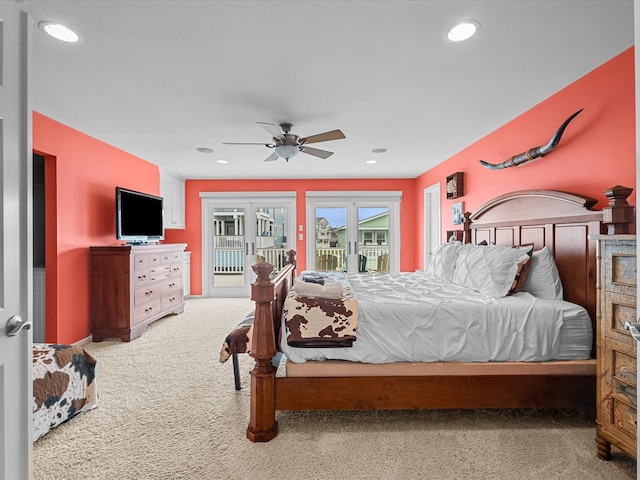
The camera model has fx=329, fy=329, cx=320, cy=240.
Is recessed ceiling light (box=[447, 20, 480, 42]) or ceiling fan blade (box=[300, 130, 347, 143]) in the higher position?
recessed ceiling light (box=[447, 20, 480, 42])

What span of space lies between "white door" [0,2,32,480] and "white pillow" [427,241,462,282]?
3.19 m

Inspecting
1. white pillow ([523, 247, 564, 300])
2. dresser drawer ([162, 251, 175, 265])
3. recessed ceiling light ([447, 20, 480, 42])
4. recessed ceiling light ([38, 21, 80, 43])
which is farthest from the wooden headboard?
dresser drawer ([162, 251, 175, 265])

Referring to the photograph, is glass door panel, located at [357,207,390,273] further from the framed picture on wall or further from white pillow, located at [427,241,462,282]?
white pillow, located at [427,241,462,282]

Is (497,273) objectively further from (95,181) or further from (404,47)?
(95,181)

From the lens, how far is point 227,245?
6609 mm

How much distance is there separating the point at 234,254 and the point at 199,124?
3.57 m

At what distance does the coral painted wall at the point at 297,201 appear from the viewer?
6.44 metres

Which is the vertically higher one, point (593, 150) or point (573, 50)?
point (573, 50)

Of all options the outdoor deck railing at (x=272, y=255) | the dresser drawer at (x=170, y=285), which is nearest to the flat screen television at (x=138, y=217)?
the dresser drawer at (x=170, y=285)

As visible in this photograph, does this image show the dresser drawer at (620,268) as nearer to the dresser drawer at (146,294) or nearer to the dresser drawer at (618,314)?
the dresser drawer at (618,314)

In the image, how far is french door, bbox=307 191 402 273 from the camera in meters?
6.48

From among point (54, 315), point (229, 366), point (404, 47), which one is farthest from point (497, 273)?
point (54, 315)

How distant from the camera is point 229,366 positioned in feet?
9.92

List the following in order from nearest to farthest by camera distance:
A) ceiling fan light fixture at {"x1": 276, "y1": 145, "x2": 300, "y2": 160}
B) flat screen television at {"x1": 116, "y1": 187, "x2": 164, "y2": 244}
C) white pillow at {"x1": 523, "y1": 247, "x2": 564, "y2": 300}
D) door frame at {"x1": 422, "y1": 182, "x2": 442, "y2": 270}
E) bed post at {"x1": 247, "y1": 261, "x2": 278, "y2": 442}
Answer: bed post at {"x1": 247, "y1": 261, "x2": 278, "y2": 442} → white pillow at {"x1": 523, "y1": 247, "x2": 564, "y2": 300} → ceiling fan light fixture at {"x1": 276, "y1": 145, "x2": 300, "y2": 160} → flat screen television at {"x1": 116, "y1": 187, "x2": 164, "y2": 244} → door frame at {"x1": 422, "y1": 182, "x2": 442, "y2": 270}
